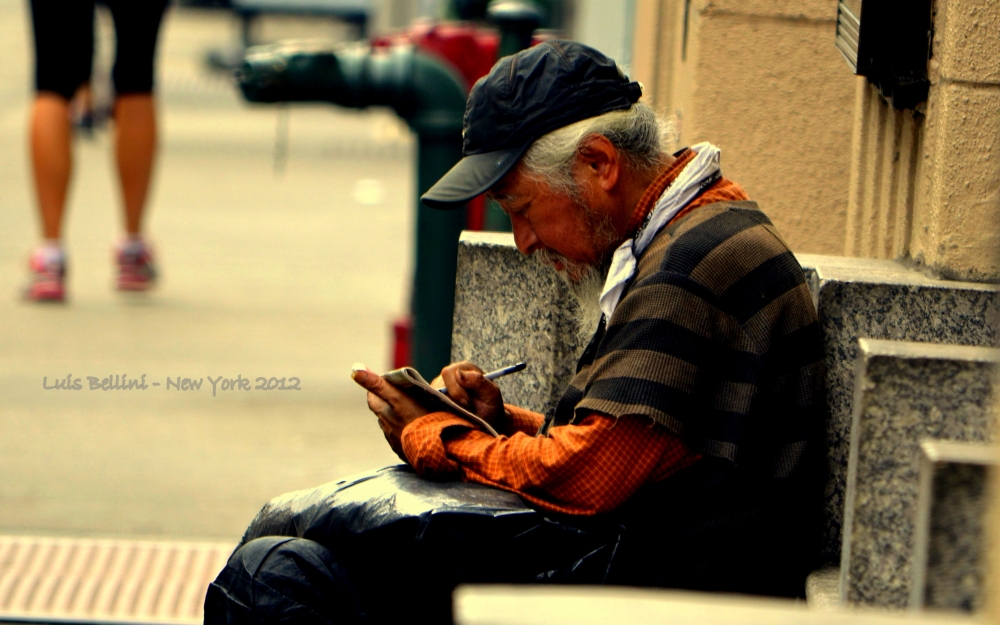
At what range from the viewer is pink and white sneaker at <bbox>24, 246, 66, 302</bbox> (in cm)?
623

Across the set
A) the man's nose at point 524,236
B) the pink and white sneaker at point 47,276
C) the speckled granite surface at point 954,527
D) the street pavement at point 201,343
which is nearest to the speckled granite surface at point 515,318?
the man's nose at point 524,236

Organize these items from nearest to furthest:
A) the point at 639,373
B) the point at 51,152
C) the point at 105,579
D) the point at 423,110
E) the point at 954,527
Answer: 1. the point at 954,527
2. the point at 639,373
3. the point at 105,579
4. the point at 423,110
5. the point at 51,152

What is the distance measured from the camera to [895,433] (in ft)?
6.48

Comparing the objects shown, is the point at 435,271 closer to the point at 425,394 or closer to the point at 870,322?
the point at 425,394

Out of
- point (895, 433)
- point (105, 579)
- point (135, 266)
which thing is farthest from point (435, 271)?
point (895, 433)

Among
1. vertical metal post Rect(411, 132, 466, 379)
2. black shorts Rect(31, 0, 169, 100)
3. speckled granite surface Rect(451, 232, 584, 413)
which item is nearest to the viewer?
speckled granite surface Rect(451, 232, 584, 413)

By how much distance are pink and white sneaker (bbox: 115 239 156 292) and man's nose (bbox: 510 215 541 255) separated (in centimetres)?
421

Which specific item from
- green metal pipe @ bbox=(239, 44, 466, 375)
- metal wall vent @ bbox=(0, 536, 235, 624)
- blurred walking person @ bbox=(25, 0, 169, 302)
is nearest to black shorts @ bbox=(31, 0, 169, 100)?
blurred walking person @ bbox=(25, 0, 169, 302)

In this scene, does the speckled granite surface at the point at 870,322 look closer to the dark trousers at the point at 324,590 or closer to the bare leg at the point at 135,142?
the dark trousers at the point at 324,590

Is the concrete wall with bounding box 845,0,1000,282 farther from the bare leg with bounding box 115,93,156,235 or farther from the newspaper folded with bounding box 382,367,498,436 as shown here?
the bare leg with bounding box 115,93,156,235

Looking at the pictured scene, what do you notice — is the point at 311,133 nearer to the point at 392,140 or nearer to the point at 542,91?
the point at 392,140

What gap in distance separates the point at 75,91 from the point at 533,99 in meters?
4.17

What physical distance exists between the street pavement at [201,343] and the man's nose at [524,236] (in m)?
1.79

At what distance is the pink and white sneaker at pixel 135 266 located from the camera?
254 inches
